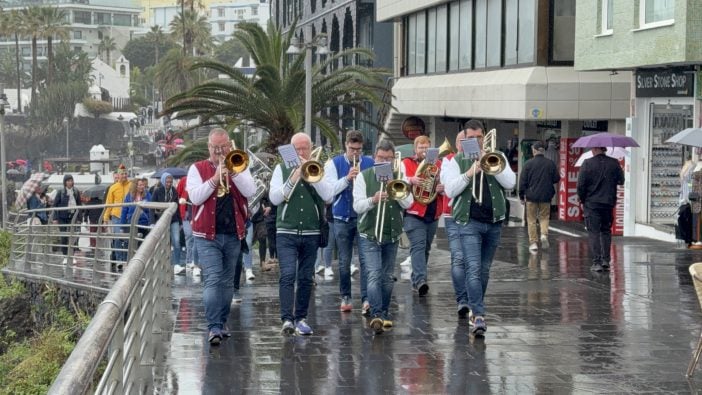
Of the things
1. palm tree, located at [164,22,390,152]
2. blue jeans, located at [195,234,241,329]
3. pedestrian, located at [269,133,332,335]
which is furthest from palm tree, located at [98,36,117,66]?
blue jeans, located at [195,234,241,329]

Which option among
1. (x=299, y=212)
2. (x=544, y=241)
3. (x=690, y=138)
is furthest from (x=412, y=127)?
(x=299, y=212)

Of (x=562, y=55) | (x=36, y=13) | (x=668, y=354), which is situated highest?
(x=36, y=13)

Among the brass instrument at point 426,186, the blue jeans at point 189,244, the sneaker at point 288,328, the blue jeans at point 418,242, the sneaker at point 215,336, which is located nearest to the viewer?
the sneaker at point 215,336

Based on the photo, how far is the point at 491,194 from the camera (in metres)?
10.4

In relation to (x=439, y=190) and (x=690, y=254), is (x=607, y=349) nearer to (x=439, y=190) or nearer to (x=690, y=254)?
(x=439, y=190)

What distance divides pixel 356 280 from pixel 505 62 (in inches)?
597

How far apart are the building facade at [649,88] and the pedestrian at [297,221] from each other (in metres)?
10.8

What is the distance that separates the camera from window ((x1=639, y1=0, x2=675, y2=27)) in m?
20.0

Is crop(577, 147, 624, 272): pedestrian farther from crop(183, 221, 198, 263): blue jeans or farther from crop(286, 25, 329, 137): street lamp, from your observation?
crop(286, 25, 329, 137): street lamp

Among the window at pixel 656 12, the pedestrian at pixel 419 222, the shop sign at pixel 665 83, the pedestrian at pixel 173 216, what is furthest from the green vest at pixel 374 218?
the shop sign at pixel 665 83

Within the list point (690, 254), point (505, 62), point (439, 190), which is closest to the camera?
point (439, 190)

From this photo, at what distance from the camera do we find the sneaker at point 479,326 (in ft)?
33.9

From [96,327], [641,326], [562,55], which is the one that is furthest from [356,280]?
[562,55]

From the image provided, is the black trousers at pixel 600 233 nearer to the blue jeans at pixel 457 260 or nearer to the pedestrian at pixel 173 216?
the blue jeans at pixel 457 260
